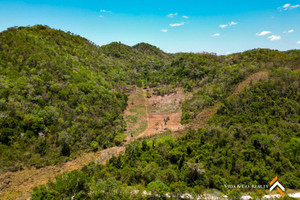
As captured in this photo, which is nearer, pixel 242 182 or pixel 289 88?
pixel 242 182

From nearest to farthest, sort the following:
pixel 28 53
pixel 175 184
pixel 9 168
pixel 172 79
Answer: pixel 175 184
pixel 9 168
pixel 28 53
pixel 172 79

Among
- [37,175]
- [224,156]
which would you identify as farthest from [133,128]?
[224,156]

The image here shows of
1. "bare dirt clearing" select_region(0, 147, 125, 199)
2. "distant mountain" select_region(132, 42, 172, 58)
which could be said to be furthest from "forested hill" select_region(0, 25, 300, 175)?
"distant mountain" select_region(132, 42, 172, 58)

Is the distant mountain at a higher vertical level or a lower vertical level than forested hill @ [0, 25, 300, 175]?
higher

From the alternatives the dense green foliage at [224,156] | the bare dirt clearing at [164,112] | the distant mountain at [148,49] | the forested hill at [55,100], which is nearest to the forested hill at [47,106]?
the forested hill at [55,100]

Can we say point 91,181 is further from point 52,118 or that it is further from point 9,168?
point 52,118

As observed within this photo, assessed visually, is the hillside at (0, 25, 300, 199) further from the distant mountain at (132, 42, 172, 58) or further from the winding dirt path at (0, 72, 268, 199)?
the distant mountain at (132, 42, 172, 58)

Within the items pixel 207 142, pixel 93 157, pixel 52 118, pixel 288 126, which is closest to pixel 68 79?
pixel 52 118
